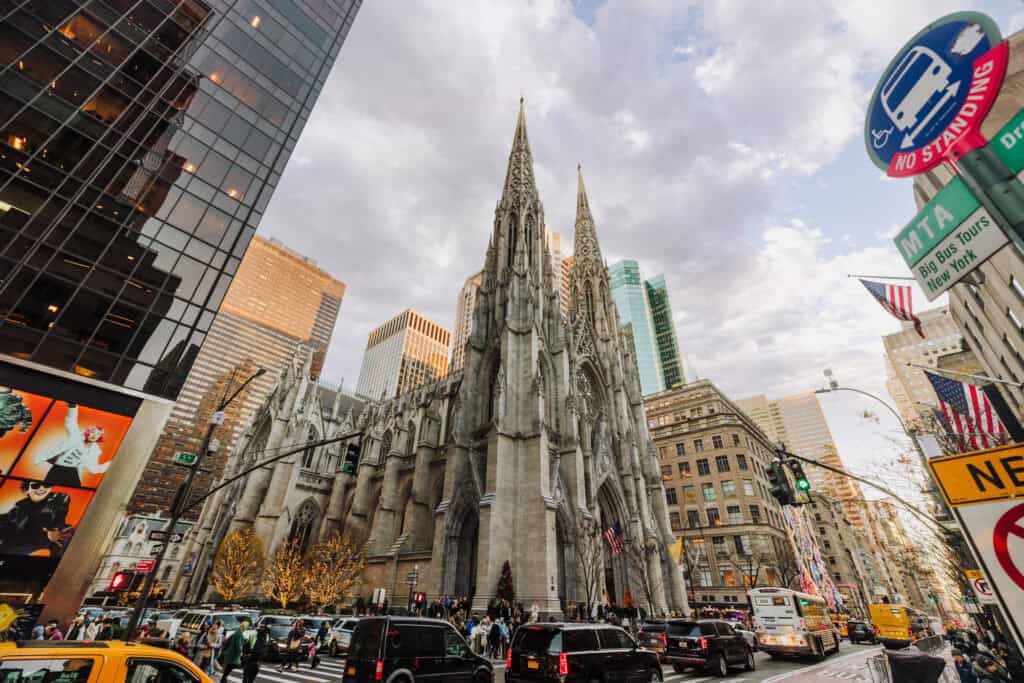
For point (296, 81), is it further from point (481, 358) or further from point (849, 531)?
point (849, 531)

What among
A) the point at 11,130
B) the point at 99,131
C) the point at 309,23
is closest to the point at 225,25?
the point at 309,23

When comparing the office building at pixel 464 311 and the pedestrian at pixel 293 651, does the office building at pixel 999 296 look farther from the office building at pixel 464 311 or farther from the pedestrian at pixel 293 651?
the office building at pixel 464 311

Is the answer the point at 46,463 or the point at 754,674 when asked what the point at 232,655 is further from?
the point at 754,674

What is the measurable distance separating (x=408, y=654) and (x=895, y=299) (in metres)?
13.9

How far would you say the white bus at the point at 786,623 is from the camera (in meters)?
16.7

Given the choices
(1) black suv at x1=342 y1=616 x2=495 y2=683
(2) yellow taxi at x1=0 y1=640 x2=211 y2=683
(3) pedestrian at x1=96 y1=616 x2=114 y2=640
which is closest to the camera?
(2) yellow taxi at x1=0 y1=640 x2=211 y2=683

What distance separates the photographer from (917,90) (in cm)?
520

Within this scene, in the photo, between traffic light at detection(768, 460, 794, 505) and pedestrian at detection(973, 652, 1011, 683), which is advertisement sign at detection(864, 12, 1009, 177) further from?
pedestrian at detection(973, 652, 1011, 683)

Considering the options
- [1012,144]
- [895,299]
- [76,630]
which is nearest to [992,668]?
[895,299]

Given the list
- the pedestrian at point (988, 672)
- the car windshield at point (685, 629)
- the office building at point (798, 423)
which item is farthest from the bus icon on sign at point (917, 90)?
the office building at point (798, 423)

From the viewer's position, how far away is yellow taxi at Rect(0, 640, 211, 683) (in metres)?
3.46

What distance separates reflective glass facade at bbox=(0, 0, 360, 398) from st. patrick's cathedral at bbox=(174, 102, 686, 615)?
41.2ft

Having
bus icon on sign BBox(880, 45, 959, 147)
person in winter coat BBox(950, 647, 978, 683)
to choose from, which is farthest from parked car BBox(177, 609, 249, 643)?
bus icon on sign BBox(880, 45, 959, 147)

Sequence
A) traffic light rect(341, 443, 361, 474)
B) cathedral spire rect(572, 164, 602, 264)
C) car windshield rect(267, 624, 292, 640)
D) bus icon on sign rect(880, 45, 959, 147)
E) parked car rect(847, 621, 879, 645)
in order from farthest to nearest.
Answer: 1. cathedral spire rect(572, 164, 602, 264)
2. parked car rect(847, 621, 879, 645)
3. car windshield rect(267, 624, 292, 640)
4. traffic light rect(341, 443, 361, 474)
5. bus icon on sign rect(880, 45, 959, 147)
